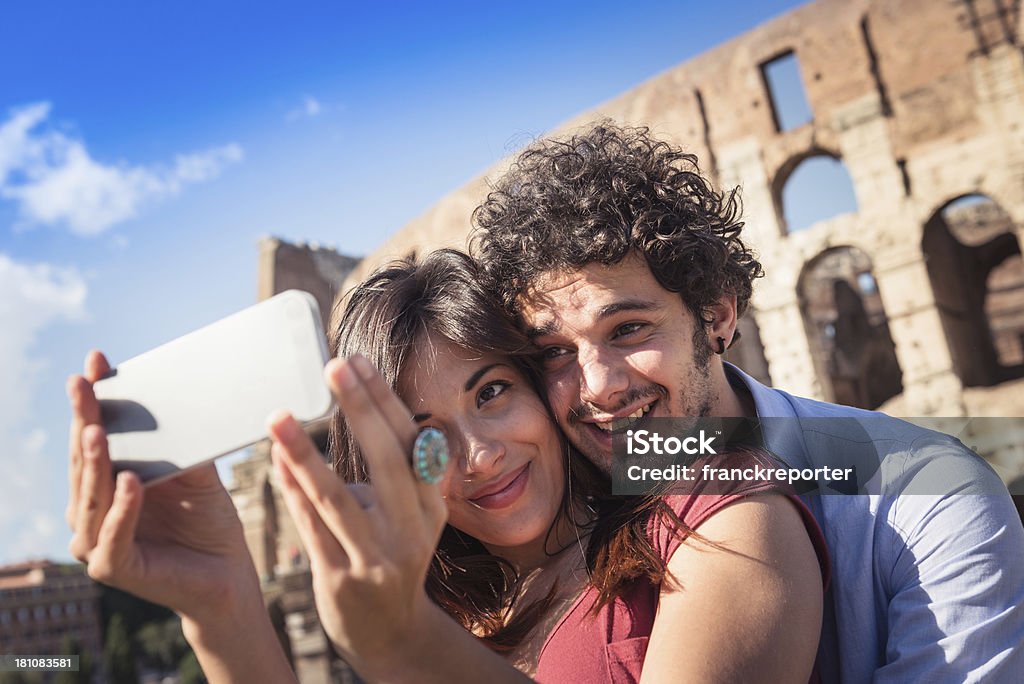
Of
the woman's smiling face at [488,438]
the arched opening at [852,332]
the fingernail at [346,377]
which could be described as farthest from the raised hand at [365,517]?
the arched opening at [852,332]

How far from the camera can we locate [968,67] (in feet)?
48.8

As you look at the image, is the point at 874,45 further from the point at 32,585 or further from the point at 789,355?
the point at 32,585

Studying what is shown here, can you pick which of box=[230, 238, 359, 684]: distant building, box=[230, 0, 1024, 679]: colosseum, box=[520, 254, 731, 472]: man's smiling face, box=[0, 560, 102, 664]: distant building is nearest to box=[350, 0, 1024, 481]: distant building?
box=[230, 0, 1024, 679]: colosseum

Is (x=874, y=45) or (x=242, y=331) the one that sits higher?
(x=874, y=45)

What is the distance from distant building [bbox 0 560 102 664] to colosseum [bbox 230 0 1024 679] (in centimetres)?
2346

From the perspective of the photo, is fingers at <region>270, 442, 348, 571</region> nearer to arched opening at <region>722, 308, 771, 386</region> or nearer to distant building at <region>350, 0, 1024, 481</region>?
distant building at <region>350, 0, 1024, 481</region>

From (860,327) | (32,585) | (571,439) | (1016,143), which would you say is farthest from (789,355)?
(32,585)

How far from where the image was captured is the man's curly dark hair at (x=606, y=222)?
2.29 meters

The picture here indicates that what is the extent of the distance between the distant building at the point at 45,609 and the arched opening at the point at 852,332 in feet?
102

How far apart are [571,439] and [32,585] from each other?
42126 mm

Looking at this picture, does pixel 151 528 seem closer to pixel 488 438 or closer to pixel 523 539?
pixel 488 438

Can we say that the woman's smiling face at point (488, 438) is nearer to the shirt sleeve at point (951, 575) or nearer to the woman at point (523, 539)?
the woman at point (523, 539)

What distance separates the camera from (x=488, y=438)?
2082mm

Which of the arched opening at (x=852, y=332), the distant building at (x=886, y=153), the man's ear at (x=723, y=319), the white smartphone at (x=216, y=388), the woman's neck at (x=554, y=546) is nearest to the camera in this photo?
the white smartphone at (x=216, y=388)
